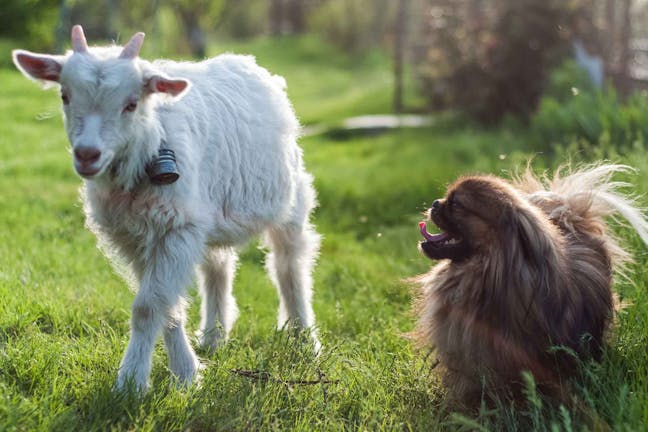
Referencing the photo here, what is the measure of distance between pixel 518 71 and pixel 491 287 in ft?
34.9

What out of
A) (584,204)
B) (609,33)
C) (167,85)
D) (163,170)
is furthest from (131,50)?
(609,33)

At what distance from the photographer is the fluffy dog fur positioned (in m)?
3.90

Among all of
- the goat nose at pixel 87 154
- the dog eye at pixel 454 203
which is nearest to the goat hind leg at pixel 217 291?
the dog eye at pixel 454 203

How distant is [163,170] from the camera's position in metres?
3.76

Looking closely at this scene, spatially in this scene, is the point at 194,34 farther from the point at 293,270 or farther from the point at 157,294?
the point at 157,294

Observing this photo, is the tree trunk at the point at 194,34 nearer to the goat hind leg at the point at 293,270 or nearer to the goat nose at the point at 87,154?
the goat hind leg at the point at 293,270

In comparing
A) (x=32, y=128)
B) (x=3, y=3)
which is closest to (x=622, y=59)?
(x=32, y=128)

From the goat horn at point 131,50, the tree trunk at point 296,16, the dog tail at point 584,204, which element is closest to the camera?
the goat horn at point 131,50

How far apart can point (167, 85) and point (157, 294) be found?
40.2 inches

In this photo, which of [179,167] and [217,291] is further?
[217,291]

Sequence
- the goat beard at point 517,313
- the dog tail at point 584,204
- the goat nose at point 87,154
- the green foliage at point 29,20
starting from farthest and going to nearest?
the green foliage at point 29,20 < the dog tail at point 584,204 < the goat beard at point 517,313 < the goat nose at point 87,154

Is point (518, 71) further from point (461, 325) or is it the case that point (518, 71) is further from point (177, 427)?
point (177, 427)

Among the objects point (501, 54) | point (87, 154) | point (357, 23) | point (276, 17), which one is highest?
point (87, 154)

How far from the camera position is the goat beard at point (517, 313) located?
3893 millimetres
